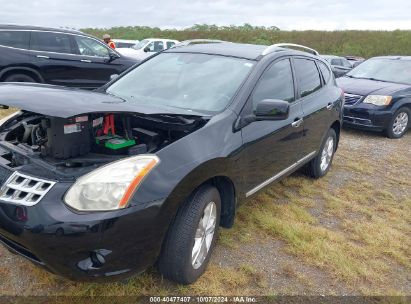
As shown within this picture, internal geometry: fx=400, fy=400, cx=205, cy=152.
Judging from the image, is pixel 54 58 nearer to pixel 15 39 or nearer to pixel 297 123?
pixel 15 39

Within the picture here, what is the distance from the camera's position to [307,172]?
5.33m

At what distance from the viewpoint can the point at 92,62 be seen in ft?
28.7

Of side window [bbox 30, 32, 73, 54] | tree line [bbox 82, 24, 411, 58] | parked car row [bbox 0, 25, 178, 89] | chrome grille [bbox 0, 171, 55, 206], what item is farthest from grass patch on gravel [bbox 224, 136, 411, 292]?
tree line [bbox 82, 24, 411, 58]

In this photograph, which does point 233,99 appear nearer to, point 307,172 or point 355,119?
point 307,172

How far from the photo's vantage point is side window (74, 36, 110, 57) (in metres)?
8.62

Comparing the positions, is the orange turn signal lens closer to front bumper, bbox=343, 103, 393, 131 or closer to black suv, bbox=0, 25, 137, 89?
black suv, bbox=0, 25, 137, 89

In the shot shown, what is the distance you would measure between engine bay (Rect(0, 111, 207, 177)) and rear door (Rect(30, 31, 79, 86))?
206 inches

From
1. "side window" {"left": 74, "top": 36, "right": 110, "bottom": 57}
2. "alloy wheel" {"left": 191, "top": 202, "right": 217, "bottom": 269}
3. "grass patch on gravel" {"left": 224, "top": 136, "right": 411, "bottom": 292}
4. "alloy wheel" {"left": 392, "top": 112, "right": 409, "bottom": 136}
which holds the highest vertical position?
"side window" {"left": 74, "top": 36, "right": 110, "bottom": 57}

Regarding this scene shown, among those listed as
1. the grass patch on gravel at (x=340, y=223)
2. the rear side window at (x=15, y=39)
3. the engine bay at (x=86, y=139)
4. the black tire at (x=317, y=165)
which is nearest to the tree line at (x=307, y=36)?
the rear side window at (x=15, y=39)

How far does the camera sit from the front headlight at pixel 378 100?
25.6 feet

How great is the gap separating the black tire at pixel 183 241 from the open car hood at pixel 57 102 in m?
0.68

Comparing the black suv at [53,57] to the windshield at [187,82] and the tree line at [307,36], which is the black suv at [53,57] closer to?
the windshield at [187,82]

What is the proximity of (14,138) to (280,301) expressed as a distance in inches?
93.9

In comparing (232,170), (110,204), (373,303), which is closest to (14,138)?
(110,204)
